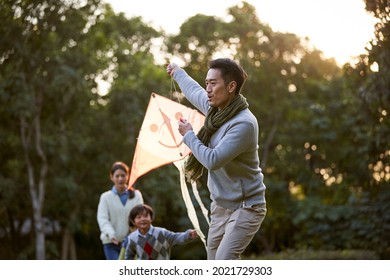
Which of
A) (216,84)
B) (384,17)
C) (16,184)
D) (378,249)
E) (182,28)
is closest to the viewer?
(216,84)

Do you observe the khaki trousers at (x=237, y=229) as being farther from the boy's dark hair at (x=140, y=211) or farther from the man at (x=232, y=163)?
the boy's dark hair at (x=140, y=211)

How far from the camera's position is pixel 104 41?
24.4 meters

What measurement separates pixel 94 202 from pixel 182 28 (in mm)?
6855

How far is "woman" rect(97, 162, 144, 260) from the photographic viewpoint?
25.5ft

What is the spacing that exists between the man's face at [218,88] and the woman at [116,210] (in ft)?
10.9

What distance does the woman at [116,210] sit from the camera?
7758 millimetres

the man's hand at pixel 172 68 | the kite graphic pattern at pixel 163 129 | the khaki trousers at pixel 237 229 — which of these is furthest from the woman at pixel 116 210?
the khaki trousers at pixel 237 229

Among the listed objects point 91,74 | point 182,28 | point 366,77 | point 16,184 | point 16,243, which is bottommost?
point 16,243

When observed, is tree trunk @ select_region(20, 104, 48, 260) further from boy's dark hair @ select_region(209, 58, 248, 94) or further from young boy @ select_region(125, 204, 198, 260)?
boy's dark hair @ select_region(209, 58, 248, 94)

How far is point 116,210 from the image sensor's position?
7.81 m
